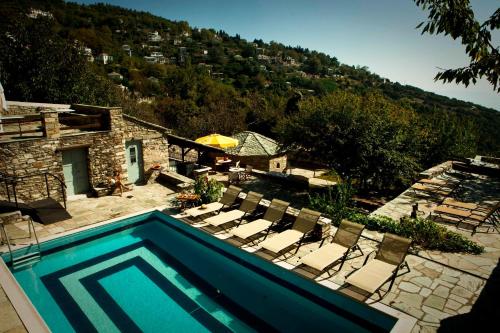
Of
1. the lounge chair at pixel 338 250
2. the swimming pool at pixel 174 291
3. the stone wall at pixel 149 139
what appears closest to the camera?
the swimming pool at pixel 174 291

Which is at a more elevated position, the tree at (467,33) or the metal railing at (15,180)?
the tree at (467,33)

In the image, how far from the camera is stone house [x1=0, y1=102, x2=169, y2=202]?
1125 centimetres

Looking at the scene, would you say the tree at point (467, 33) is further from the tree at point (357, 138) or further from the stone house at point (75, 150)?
the stone house at point (75, 150)

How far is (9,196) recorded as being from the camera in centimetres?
1089

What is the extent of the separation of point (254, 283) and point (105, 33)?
81550mm

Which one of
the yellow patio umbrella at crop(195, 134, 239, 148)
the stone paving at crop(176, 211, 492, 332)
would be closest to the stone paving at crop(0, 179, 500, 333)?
the stone paving at crop(176, 211, 492, 332)

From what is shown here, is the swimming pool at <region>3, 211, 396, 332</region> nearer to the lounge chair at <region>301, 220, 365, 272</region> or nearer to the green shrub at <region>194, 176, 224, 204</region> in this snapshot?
the lounge chair at <region>301, 220, 365, 272</region>

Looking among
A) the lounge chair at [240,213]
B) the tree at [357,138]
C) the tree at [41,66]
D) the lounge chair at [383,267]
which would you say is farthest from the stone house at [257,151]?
the tree at [41,66]

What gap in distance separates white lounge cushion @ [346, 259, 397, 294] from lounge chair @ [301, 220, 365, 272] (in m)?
0.67

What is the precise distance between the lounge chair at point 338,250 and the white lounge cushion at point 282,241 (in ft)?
2.47

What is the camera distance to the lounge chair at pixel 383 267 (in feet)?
19.7

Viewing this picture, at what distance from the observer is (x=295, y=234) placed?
27.4ft

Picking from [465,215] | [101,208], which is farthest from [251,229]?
[465,215]

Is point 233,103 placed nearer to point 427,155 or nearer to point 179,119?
point 179,119
